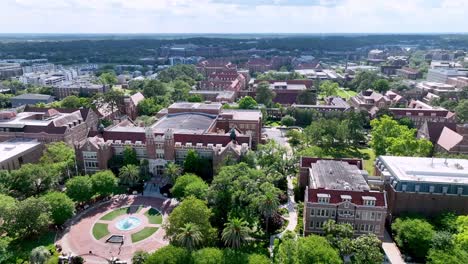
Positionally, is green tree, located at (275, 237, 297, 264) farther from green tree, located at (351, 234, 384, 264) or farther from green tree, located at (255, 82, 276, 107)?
green tree, located at (255, 82, 276, 107)

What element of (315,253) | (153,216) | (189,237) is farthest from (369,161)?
(189,237)

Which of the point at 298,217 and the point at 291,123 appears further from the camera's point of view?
the point at 291,123

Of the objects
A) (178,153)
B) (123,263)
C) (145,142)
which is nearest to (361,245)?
(123,263)

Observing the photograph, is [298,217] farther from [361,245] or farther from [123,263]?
[123,263]

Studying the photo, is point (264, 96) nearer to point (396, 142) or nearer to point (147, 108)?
point (147, 108)

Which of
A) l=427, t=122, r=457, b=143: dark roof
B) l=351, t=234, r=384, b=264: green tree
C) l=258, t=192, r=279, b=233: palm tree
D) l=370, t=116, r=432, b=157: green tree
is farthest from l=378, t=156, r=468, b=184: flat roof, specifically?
l=427, t=122, r=457, b=143: dark roof

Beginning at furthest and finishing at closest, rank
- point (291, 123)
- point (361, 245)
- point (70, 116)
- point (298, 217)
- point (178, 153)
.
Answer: point (291, 123) < point (70, 116) < point (178, 153) < point (298, 217) < point (361, 245)
